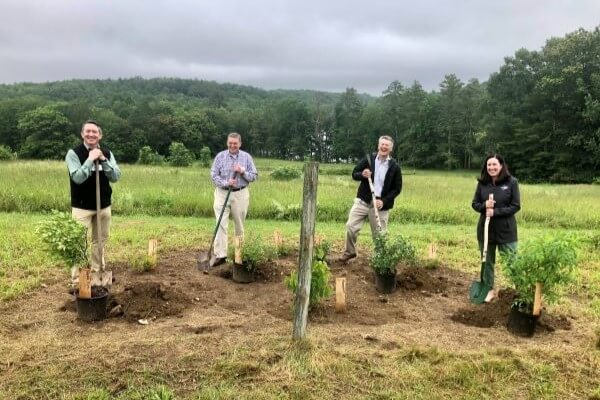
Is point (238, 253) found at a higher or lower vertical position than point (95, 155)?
lower

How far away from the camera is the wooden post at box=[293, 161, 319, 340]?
4.46 m

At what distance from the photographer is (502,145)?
43.0m

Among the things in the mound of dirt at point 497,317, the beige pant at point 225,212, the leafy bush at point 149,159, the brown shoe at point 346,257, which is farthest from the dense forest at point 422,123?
the beige pant at point 225,212

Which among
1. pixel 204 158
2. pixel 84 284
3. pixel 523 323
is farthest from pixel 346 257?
pixel 204 158

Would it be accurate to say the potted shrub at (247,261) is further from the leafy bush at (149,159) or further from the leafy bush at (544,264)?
the leafy bush at (149,159)

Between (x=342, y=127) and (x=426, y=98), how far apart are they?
1335cm

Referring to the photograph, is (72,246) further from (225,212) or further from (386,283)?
(386,283)

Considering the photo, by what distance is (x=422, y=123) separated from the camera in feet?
185

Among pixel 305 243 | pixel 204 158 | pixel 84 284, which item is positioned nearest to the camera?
pixel 305 243

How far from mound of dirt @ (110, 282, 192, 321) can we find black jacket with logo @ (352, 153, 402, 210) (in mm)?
3218

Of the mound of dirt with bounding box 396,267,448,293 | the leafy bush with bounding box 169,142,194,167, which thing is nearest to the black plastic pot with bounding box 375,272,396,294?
the mound of dirt with bounding box 396,267,448,293

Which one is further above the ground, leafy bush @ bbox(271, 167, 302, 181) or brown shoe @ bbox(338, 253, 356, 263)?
leafy bush @ bbox(271, 167, 302, 181)

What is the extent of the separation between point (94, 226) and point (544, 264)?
5.54 metres

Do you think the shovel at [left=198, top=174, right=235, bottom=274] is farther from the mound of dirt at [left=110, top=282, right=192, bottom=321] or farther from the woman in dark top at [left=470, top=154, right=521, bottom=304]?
the woman in dark top at [left=470, top=154, right=521, bottom=304]
